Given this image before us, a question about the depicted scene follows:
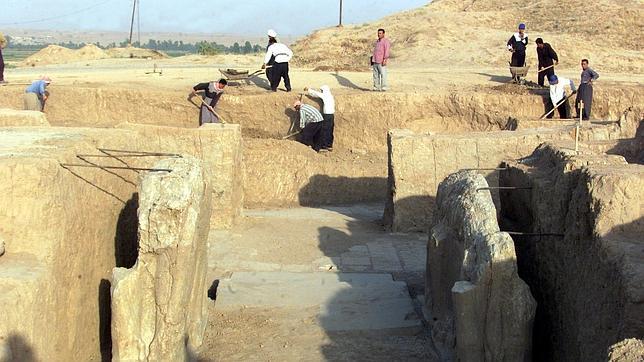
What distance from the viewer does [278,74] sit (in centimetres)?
1619

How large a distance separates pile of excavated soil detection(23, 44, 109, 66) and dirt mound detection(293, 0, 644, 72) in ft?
27.6

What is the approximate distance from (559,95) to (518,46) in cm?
238

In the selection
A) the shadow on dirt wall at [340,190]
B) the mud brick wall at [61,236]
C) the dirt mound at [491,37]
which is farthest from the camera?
the dirt mound at [491,37]

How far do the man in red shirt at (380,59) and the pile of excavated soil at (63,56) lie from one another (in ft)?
56.7

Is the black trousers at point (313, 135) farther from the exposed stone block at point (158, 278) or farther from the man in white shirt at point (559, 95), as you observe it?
the exposed stone block at point (158, 278)

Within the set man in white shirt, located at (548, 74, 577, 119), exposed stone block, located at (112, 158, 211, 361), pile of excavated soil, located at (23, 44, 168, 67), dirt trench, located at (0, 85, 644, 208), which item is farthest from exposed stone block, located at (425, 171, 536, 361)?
pile of excavated soil, located at (23, 44, 168, 67)

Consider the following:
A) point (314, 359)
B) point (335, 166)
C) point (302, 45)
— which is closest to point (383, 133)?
point (335, 166)

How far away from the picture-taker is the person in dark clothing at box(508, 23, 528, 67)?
17653 mm

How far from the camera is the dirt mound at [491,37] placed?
882 inches

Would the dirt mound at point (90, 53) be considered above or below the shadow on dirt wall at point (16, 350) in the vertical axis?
above

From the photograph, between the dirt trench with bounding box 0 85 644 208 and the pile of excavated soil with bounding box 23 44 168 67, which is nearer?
the dirt trench with bounding box 0 85 644 208

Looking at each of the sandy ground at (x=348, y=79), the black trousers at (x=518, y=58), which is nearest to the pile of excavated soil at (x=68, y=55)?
the sandy ground at (x=348, y=79)

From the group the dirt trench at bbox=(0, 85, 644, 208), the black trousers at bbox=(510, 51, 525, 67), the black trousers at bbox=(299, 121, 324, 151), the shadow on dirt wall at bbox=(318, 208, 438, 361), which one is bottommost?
the shadow on dirt wall at bbox=(318, 208, 438, 361)

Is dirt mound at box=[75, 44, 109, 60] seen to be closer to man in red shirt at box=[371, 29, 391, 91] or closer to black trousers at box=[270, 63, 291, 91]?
black trousers at box=[270, 63, 291, 91]
